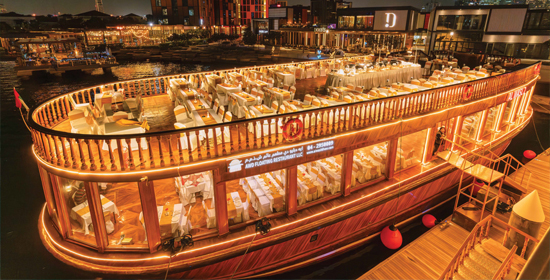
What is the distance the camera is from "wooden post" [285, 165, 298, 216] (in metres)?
6.57

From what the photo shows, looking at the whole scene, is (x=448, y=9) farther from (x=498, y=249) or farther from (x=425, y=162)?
(x=498, y=249)

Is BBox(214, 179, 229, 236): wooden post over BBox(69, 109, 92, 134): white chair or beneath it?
beneath

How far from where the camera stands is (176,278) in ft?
18.6

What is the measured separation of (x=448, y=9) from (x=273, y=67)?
3088 centimetres

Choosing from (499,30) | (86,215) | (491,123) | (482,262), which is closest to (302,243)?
(482,262)

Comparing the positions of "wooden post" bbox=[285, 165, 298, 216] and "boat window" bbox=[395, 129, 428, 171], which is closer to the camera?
"wooden post" bbox=[285, 165, 298, 216]

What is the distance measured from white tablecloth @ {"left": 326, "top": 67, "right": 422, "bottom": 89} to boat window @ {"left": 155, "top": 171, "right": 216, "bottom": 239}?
8.12 m

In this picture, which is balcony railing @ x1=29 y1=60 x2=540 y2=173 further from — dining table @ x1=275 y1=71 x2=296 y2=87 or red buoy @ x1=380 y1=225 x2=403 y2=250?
dining table @ x1=275 y1=71 x2=296 y2=87

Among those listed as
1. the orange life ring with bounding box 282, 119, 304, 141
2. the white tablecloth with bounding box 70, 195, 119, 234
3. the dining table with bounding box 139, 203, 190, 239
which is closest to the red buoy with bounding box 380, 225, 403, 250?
the orange life ring with bounding box 282, 119, 304, 141

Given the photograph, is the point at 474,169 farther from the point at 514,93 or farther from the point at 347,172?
the point at 514,93

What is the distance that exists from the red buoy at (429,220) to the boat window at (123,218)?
832 centimetres

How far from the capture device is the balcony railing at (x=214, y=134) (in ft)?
16.9

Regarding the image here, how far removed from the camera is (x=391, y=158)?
822cm

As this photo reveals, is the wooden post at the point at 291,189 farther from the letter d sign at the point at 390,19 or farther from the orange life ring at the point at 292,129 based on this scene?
the letter d sign at the point at 390,19
